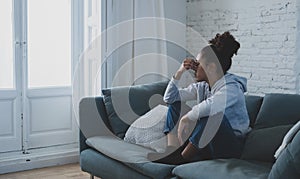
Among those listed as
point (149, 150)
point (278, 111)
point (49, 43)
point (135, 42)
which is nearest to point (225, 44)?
point (278, 111)

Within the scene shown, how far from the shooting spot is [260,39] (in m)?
4.08

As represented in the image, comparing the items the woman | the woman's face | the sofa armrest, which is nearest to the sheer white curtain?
the sofa armrest

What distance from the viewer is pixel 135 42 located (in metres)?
4.56

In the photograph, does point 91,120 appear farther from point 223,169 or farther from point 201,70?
point 223,169

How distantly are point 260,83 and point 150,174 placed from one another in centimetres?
182

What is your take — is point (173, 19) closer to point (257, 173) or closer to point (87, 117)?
point (87, 117)

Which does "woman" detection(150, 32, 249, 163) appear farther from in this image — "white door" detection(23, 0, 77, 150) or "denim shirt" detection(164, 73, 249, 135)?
"white door" detection(23, 0, 77, 150)

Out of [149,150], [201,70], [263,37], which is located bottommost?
[149,150]

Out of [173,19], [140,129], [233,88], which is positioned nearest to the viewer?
[233,88]

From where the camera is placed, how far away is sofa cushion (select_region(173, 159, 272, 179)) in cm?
242

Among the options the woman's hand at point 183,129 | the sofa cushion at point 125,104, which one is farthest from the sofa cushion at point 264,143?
the sofa cushion at point 125,104

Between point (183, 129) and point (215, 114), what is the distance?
10.9 inches

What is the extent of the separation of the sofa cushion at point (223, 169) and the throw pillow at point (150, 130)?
0.44 meters

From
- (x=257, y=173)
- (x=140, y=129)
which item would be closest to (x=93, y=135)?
(x=140, y=129)
